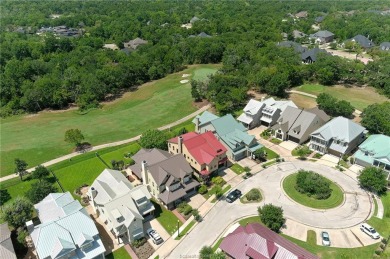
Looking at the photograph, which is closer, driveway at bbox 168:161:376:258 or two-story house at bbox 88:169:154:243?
two-story house at bbox 88:169:154:243

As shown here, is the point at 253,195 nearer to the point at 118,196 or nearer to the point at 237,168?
the point at 237,168

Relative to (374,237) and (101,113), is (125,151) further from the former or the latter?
(374,237)

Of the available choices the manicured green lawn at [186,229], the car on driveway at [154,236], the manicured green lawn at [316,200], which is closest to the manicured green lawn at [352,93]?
the manicured green lawn at [316,200]

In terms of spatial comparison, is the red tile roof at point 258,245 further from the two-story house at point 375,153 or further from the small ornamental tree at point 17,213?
the small ornamental tree at point 17,213

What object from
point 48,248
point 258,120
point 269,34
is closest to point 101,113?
point 258,120

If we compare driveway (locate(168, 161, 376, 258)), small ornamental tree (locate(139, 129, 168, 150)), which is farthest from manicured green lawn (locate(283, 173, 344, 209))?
small ornamental tree (locate(139, 129, 168, 150))

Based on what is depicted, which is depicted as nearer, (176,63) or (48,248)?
(48,248)

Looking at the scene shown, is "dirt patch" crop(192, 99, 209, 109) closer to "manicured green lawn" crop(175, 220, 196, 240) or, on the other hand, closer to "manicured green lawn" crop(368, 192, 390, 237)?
"manicured green lawn" crop(175, 220, 196, 240)
